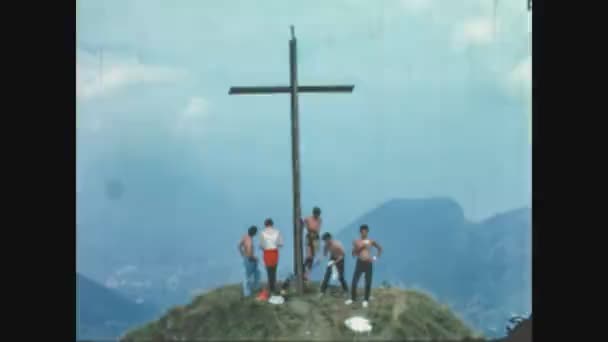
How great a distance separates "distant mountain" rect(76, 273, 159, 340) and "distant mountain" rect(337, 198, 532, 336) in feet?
7.87

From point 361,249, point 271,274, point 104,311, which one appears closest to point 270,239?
point 271,274

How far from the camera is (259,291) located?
961 cm

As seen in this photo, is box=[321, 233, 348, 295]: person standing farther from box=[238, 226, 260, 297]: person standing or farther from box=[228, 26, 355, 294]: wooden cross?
box=[238, 226, 260, 297]: person standing

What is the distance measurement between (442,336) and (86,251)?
4055mm

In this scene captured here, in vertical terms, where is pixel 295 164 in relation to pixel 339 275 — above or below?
above

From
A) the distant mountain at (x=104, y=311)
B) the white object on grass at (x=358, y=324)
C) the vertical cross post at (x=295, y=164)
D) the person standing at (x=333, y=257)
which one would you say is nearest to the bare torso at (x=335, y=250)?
the person standing at (x=333, y=257)

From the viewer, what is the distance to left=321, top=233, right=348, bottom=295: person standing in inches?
373

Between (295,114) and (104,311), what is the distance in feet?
10.0

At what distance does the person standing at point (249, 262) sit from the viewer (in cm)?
954

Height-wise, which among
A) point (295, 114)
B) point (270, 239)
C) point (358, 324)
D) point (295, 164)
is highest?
point (295, 114)

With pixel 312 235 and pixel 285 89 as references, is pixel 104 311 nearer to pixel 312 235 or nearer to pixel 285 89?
pixel 312 235

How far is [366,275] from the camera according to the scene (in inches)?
373
